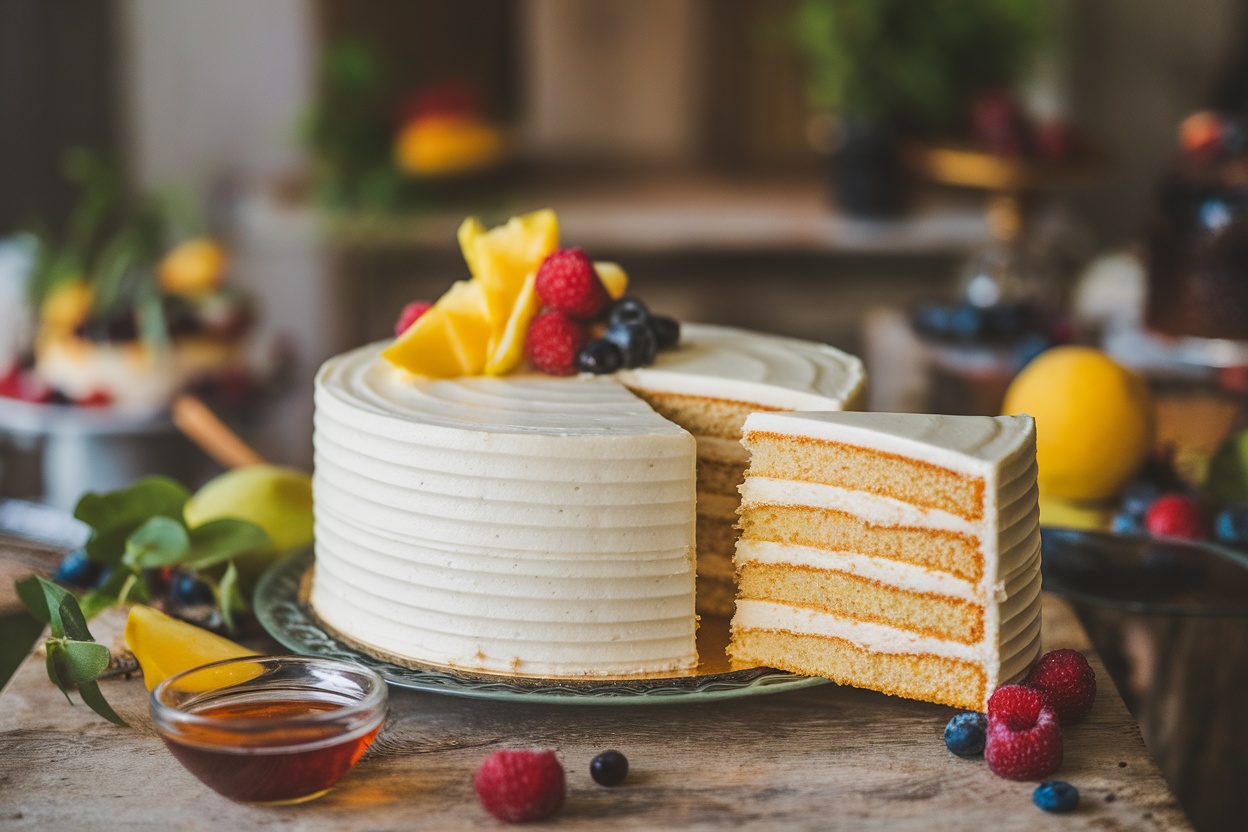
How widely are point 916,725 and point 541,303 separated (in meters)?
0.74

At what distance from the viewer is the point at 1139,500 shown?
216cm

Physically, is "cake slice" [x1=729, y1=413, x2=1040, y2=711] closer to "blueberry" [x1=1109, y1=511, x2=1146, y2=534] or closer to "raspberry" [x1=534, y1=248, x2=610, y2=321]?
"raspberry" [x1=534, y1=248, x2=610, y2=321]

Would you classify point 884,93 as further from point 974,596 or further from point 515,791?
point 515,791

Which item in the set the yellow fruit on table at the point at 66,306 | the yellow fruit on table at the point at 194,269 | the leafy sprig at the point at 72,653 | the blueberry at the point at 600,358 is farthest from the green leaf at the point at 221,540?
the yellow fruit on table at the point at 194,269

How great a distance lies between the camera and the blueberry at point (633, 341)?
71.5 inches

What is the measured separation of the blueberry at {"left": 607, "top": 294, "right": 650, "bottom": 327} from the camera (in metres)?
1.85

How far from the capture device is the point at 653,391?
1817 millimetres

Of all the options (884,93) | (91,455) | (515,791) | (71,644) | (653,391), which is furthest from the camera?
(884,93)

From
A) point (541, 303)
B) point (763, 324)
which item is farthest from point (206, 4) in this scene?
point (541, 303)

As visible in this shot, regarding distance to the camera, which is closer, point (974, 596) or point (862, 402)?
point (974, 596)

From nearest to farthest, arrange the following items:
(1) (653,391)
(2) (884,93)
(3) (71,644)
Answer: (3) (71,644) < (1) (653,391) < (2) (884,93)

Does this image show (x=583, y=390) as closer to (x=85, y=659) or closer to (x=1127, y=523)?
(x=85, y=659)

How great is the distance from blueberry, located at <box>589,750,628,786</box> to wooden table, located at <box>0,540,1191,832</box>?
0.03ft

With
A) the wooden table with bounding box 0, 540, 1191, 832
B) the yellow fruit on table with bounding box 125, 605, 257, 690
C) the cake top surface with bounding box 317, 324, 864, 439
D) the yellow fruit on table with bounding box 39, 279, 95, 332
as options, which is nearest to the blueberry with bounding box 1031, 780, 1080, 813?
the wooden table with bounding box 0, 540, 1191, 832
